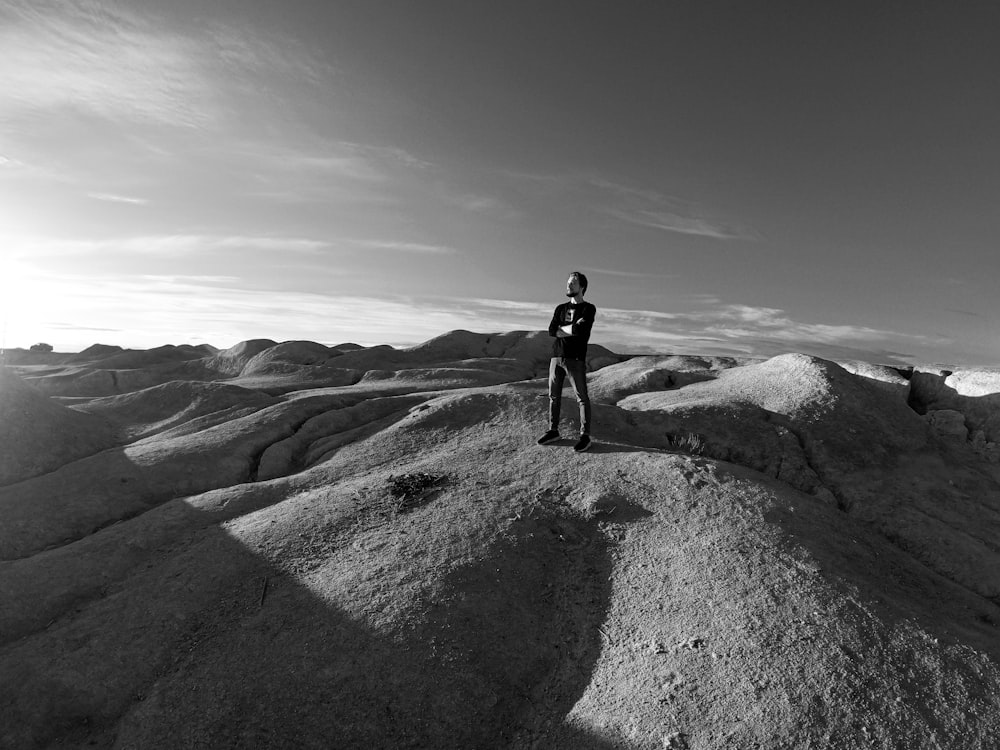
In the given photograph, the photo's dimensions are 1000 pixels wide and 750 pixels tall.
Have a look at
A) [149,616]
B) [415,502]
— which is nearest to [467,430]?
[415,502]

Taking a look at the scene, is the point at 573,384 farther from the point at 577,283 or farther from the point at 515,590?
the point at 515,590

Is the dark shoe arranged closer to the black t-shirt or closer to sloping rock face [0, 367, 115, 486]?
the black t-shirt

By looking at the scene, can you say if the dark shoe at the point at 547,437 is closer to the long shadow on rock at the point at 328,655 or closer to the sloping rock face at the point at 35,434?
the long shadow on rock at the point at 328,655

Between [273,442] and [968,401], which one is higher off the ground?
[968,401]

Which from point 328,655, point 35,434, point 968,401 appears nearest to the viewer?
point 328,655

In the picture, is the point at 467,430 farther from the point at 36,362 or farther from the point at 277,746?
the point at 36,362

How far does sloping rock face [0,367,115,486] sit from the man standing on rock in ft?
47.1

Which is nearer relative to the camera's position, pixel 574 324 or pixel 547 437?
pixel 574 324

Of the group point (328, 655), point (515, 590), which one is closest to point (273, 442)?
point (328, 655)

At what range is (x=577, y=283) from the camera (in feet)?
36.2

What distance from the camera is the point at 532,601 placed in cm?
776

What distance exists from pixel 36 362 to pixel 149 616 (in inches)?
2217

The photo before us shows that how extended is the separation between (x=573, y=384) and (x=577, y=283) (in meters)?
2.00

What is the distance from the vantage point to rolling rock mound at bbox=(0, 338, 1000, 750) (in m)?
6.11
